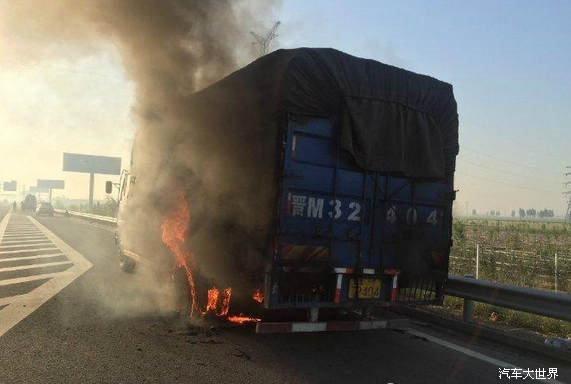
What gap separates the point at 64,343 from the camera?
16.0 ft

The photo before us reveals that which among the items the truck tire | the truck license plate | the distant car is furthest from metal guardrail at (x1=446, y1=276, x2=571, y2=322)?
the distant car

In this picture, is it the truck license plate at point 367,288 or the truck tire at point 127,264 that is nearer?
the truck license plate at point 367,288

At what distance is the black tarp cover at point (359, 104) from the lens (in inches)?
190

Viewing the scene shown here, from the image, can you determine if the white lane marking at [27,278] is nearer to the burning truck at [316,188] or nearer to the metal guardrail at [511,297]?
the burning truck at [316,188]

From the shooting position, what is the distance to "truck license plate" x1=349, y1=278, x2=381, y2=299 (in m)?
5.00

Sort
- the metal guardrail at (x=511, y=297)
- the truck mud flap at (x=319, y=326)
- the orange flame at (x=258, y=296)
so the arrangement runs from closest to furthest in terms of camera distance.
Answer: the truck mud flap at (x=319, y=326)
the orange flame at (x=258, y=296)
the metal guardrail at (x=511, y=297)

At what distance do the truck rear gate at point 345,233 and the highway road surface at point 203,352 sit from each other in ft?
2.01

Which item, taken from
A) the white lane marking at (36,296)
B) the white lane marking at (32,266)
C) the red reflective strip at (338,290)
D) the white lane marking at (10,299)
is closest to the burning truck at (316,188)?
the red reflective strip at (338,290)

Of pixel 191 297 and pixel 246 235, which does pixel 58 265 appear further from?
pixel 246 235

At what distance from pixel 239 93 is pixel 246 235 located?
1.77 meters

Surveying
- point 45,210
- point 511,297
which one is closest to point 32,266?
point 511,297

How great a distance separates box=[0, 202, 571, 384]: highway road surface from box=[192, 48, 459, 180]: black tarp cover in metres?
2.13

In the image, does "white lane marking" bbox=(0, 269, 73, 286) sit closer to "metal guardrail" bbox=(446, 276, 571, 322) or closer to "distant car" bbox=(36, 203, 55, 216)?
"metal guardrail" bbox=(446, 276, 571, 322)

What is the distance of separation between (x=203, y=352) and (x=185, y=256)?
5.09 feet
